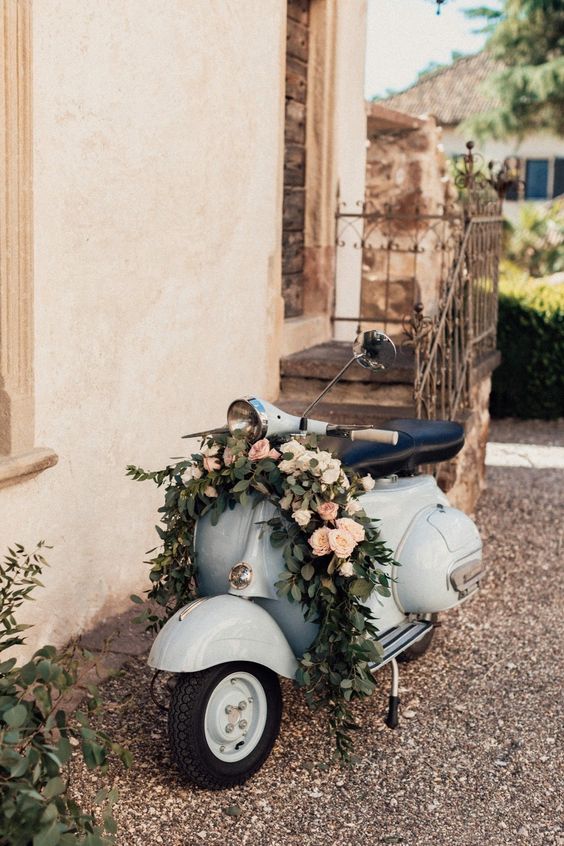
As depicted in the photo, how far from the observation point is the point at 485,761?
351 centimetres

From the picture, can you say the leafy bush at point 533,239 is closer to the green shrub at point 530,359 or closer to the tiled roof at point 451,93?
the green shrub at point 530,359

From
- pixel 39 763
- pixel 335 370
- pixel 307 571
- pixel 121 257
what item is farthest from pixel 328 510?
pixel 335 370

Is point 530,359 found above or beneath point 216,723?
above

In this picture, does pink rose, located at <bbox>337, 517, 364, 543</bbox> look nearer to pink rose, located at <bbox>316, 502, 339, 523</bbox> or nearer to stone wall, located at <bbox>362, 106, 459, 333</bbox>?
pink rose, located at <bbox>316, 502, 339, 523</bbox>

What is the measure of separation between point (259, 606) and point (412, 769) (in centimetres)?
70

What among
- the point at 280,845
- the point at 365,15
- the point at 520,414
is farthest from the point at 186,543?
the point at 520,414

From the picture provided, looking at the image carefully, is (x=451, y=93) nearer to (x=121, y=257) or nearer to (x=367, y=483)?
(x=121, y=257)

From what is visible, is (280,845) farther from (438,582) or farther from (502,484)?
(502,484)

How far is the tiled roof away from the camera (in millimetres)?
29250

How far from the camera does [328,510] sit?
319 cm

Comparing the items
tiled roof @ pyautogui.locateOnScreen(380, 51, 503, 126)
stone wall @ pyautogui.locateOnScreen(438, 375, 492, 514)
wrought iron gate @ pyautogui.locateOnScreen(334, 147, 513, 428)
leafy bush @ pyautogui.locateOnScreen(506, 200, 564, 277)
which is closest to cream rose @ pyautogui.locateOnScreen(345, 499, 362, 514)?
wrought iron gate @ pyautogui.locateOnScreen(334, 147, 513, 428)

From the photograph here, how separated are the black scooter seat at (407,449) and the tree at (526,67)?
645 inches

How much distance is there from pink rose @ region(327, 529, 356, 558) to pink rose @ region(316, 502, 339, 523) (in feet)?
0.14

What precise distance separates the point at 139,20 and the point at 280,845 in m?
3.01
